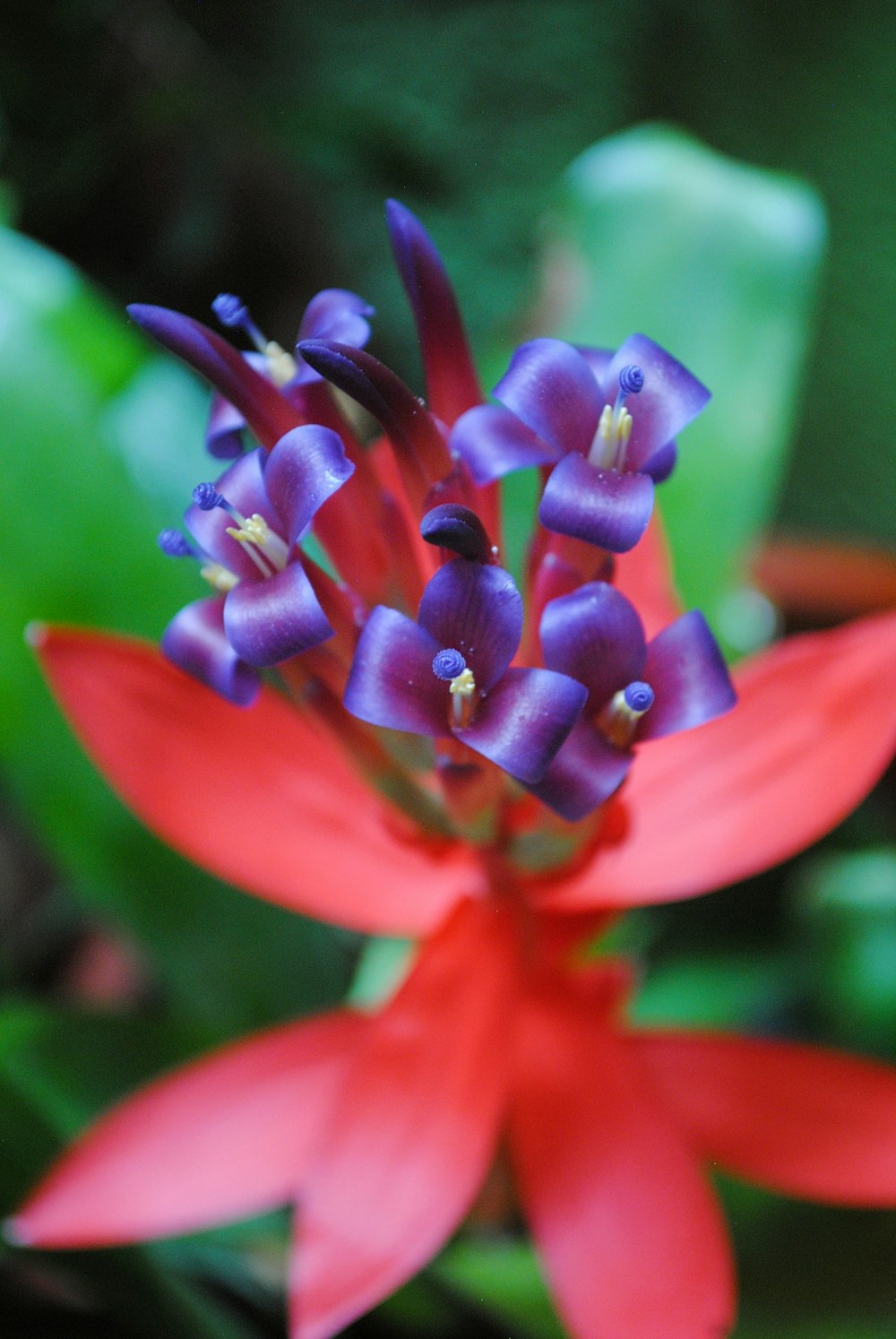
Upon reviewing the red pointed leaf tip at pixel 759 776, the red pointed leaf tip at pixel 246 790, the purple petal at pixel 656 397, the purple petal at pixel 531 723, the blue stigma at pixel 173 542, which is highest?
the blue stigma at pixel 173 542

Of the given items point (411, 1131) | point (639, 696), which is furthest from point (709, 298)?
point (411, 1131)

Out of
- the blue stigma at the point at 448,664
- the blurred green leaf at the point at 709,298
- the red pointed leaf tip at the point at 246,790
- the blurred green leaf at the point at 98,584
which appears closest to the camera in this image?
the blue stigma at the point at 448,664

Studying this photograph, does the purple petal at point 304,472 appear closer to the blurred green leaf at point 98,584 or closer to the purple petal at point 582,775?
the purple petal at point 582,775

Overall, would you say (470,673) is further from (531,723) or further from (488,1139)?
(488,1139)

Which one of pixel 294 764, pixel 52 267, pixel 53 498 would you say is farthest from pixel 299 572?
pixel 52 267

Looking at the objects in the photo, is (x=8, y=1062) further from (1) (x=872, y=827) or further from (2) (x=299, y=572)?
(1) (x=872, y=827)

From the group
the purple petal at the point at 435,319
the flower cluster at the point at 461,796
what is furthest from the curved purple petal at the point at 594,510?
the purple petal at the point at 435,319

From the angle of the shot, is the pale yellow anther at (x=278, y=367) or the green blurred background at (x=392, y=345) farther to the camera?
the green blurred background at (x=392, y=345)
